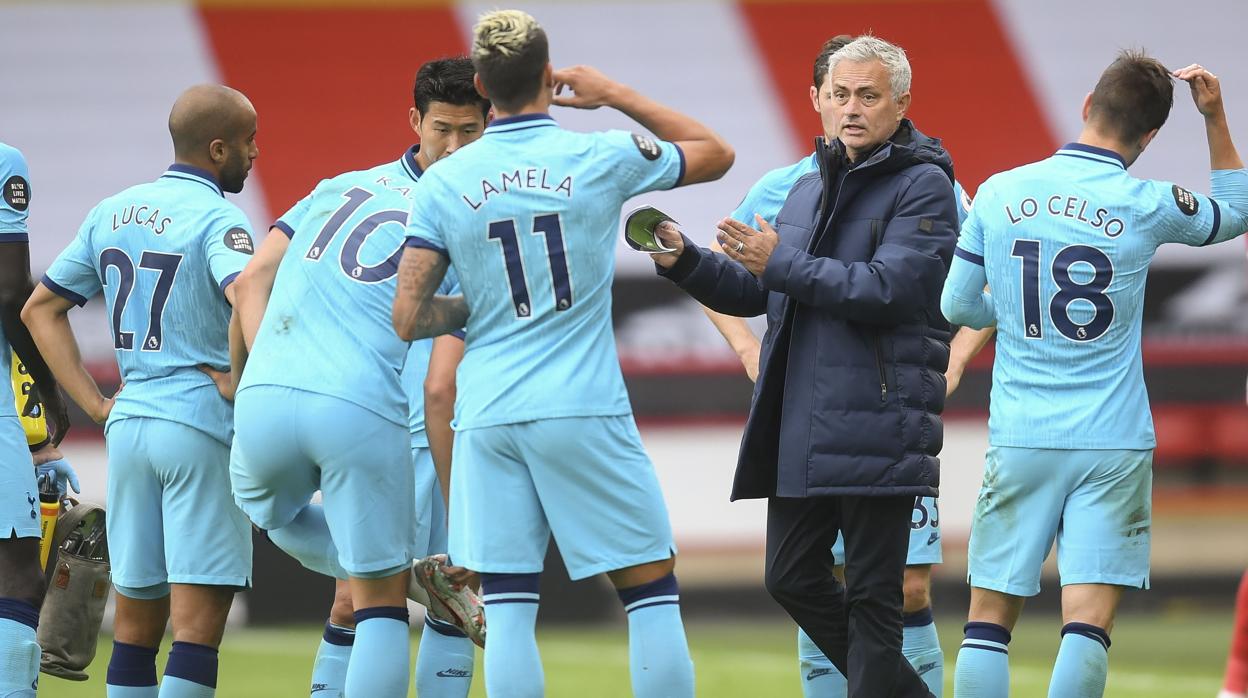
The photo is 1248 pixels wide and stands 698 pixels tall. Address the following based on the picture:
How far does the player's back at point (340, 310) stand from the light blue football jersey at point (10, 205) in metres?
0.96

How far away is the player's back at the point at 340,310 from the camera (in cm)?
479

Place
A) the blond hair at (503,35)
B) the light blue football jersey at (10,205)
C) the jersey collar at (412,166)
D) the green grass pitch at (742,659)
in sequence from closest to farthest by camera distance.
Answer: the blond hair at (503,35), the jersey collar at (412,166), the light blue football jersey at (10,205), the green grass pitch at (742,659)

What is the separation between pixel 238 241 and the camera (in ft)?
17.0

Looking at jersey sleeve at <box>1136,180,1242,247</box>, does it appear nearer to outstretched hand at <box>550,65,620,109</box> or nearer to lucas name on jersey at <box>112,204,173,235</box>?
outstretched hand at <box>550,65,620,109</box>

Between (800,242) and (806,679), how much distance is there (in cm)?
157

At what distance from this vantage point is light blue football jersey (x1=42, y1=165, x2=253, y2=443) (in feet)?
16.9

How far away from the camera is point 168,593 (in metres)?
5.30

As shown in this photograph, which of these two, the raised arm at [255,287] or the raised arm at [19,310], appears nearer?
the raised arm at [255,287]

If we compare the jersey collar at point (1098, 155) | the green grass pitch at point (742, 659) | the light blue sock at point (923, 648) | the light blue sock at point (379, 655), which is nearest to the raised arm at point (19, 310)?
the light blue sock at point (379, 655)

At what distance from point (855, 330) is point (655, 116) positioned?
88 cm

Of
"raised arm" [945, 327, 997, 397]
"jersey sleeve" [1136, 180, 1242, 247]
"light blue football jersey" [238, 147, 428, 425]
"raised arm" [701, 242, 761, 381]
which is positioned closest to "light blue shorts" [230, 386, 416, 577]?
"light blue football jersey" [238, 147, 428, 425]

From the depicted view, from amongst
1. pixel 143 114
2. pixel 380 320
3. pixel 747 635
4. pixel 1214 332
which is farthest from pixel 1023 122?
pixel 380 320

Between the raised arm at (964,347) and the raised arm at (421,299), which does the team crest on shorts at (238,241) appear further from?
the raised arm at (964,347)

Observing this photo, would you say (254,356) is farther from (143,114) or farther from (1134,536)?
(143,114)
